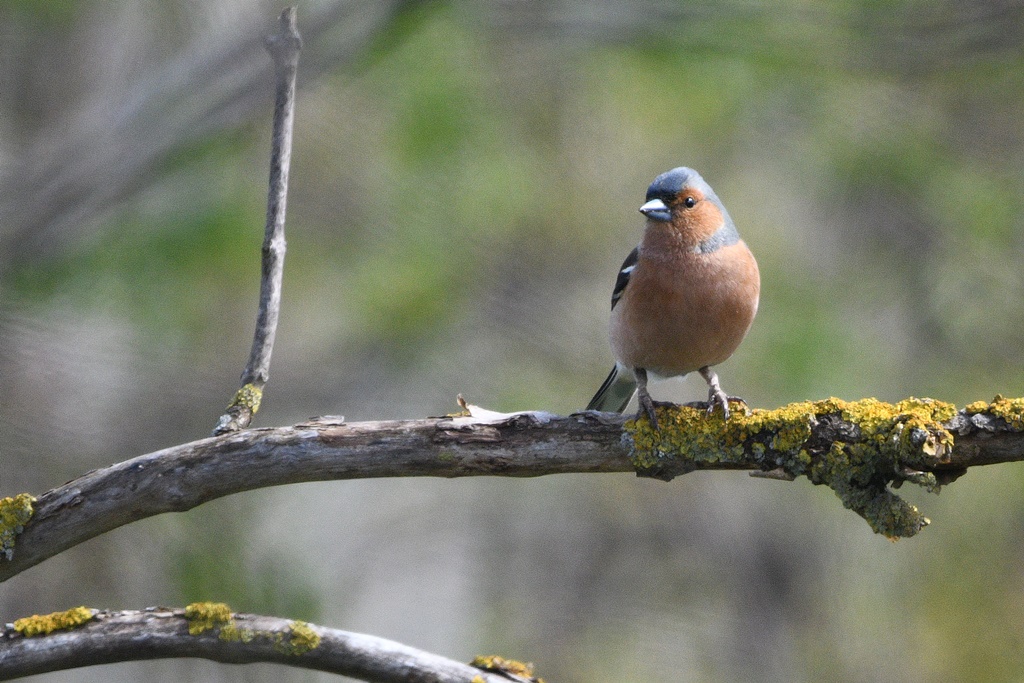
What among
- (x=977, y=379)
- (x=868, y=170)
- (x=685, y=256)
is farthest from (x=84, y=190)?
(x=977, y=379)

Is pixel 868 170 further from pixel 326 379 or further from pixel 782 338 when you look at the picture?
pixel 326 379

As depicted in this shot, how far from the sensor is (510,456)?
3365 mm

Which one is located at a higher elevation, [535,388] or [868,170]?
[868,170]

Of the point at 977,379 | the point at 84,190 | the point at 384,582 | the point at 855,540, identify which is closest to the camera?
the point at 84,190

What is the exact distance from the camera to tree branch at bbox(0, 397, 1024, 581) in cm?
312

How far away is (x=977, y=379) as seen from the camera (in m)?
5.69

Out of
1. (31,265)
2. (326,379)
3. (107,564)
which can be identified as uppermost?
(326,379)

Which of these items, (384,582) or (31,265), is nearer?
(31,265)

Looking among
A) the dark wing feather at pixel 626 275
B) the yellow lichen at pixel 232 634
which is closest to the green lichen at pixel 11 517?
the yellow lichen at pixel 232 634

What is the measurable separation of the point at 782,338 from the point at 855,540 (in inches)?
70.8

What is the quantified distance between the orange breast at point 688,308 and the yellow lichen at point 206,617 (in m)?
2.14

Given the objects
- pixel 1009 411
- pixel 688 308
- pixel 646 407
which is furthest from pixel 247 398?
pixel 1009 411

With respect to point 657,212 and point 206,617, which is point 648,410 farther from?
point 206,617

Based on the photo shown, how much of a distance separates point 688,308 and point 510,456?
4.12ft
